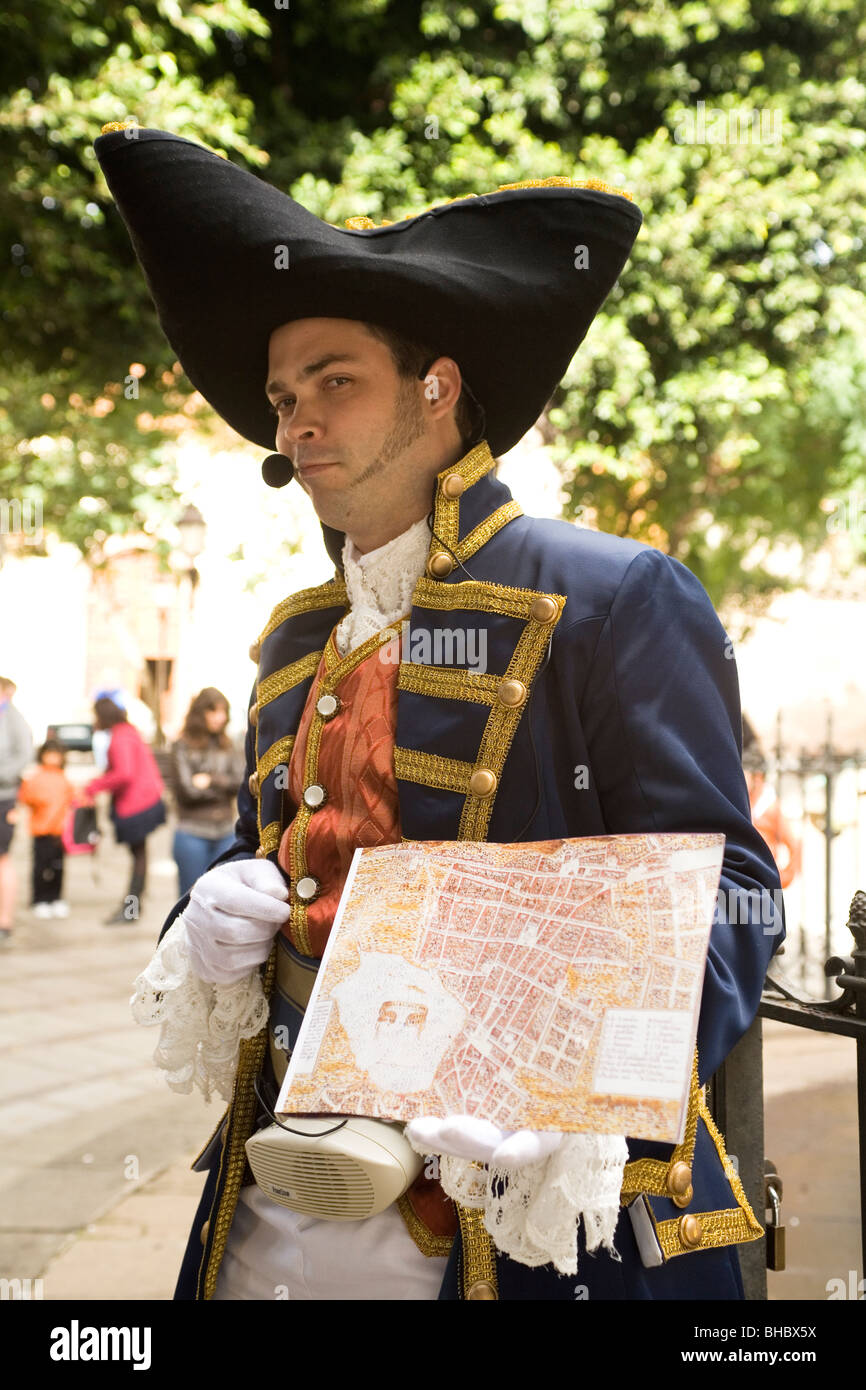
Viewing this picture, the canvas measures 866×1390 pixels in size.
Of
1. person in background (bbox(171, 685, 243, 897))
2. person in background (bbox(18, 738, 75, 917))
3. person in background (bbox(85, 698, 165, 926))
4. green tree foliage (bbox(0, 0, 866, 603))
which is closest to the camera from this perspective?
person in background (bbox(171, 685, 243, 897))

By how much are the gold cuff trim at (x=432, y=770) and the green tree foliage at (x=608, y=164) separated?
7.38 metres

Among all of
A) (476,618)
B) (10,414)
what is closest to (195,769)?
(10,414)

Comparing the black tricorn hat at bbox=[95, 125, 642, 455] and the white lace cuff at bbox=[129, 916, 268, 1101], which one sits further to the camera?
the white lace cuff at bbox=[129, 916, 268, 1101]

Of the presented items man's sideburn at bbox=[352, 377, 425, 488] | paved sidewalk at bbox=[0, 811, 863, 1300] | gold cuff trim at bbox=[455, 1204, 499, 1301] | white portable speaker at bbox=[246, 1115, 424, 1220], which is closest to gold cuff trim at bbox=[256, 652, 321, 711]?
man's sideburn at bbox=[352, 377, 425, 488]

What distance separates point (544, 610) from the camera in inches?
68.8

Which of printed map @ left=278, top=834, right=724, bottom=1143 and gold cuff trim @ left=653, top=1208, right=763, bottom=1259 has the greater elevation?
printed map @ left=278, top=834, right=724, bottom=1143

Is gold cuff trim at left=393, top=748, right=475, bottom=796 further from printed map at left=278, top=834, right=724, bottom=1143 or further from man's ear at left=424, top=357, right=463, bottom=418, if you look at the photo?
man's ear at left=424, top=357, right=463, bottom=418

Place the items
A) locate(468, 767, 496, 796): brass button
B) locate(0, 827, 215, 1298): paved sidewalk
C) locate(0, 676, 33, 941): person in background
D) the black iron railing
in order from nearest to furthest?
locate(468, 767, 496, 796): brass button, the black iron railing, locate(0, 827, 215, 1298): paved sidewalk, locate(0, 676, 33, 941): person in background

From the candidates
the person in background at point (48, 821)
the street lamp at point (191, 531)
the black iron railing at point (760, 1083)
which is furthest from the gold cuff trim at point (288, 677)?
the street lamp at point (191, 531)

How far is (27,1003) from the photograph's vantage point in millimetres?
7605

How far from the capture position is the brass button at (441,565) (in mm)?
1841

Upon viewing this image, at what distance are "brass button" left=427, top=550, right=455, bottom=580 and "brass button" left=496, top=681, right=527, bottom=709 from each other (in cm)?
21

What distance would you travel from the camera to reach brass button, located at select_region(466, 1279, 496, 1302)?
163cm
